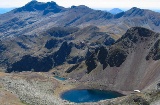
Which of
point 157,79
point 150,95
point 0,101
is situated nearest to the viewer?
point 0,101

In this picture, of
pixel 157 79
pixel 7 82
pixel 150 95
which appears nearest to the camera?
pixel 150 95

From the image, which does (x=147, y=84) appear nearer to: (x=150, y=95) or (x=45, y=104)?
(x=150, y=95)

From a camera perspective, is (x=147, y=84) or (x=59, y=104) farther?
(x=147, y=84)

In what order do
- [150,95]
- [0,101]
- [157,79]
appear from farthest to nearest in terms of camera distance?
[157,79]
[150,95]
[0,101]

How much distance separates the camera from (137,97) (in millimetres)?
132125

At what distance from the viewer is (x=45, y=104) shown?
142500 mm

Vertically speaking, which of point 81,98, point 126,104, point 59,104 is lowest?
point 81,98

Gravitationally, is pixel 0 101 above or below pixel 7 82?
above

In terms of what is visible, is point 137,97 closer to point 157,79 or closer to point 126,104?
point 126,104

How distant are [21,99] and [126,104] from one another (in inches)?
1949

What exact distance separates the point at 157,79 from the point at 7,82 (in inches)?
3715

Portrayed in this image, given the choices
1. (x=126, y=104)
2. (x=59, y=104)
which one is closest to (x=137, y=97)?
(x=126, y=104)

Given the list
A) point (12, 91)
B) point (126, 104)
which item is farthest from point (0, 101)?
point (126, 104)

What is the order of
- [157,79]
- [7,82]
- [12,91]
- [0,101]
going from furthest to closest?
1. [157,79]
2. [7,82]
3. [12,91]
4. [0,101]
